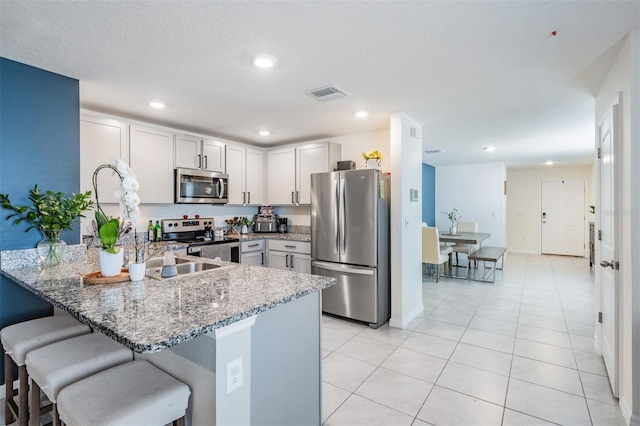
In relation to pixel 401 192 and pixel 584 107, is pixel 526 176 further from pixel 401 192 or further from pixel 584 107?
pixel 401 192

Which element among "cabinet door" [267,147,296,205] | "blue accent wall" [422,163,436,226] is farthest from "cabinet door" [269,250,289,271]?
"blue accent wall" [422,163,436,226]

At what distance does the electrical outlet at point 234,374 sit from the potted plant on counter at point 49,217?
5.65ft

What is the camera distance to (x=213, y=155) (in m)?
4.20

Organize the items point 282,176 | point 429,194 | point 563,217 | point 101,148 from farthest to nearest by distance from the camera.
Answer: point 563,217, point 429,194, point 282,176, point 101,148

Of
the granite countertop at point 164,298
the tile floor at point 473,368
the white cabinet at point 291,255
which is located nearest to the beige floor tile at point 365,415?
the tile floor at point 473,368

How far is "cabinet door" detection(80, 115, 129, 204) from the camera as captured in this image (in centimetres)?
304

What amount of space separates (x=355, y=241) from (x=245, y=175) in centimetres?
209

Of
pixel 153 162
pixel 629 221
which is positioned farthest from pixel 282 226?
pixel 629 221

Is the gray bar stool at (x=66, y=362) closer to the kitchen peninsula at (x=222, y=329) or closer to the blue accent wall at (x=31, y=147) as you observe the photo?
the kitchen peninsula at (x=222, y=329)

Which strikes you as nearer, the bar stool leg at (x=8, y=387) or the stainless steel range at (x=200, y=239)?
the bar stool leg at (x=8, y=387)

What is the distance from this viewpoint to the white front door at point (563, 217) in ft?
25.7

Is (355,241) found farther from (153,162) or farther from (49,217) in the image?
(49,217)

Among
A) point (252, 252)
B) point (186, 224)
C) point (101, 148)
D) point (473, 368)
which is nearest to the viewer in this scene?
point (473, 368)

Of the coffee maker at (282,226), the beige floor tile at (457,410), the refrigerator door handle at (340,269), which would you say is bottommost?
the beige floor tile at (457,410)
